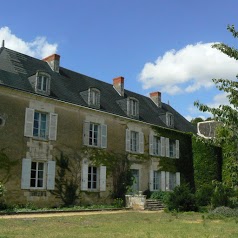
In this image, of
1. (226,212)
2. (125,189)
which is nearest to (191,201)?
(226,212)

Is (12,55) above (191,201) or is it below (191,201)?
above

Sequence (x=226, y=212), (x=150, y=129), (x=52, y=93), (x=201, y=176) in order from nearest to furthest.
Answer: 1. (x=226, y=212)
2. (x=52, y=93)
3. (x=150, y=129)
4. (x=201, y=176)

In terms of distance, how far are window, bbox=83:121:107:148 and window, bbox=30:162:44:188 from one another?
121 inches

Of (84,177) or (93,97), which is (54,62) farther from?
(84,177)

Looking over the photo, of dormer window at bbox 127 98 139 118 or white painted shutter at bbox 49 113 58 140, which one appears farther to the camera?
dormer window at bbox 127 98 139 118

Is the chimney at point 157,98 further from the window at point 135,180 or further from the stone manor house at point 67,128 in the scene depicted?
the window at point 135,180

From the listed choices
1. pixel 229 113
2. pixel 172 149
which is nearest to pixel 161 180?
pixel 172 149

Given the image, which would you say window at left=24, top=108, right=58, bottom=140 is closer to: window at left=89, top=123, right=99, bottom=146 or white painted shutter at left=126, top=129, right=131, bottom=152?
window at left=89, top=123, right=99, bottom=146

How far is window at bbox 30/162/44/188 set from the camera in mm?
16297

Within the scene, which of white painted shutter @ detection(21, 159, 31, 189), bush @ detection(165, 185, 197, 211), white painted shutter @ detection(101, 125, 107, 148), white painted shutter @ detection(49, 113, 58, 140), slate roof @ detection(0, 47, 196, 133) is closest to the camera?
white painted shutter @ detection(21, 159, 31, 189)

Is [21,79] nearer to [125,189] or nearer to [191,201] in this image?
[125,189]

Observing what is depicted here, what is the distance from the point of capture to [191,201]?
16391 mm

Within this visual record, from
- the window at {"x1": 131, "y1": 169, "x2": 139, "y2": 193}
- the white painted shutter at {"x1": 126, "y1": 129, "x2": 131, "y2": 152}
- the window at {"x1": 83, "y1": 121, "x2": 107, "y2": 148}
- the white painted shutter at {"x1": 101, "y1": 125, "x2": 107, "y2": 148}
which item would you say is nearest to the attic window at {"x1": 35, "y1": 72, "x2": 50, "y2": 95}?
the window at {"x1": 83, "y1": 121, "x2": 107, "y2": 148}

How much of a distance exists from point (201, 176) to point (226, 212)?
10.6 meters
